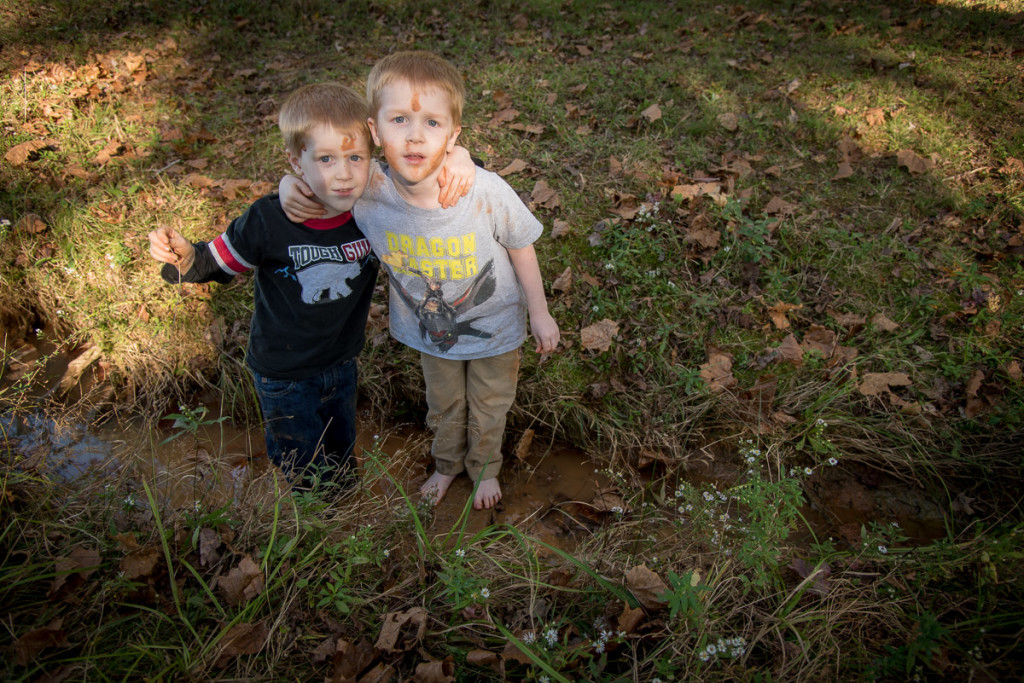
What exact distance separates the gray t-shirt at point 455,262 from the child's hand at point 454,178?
2.6 inches

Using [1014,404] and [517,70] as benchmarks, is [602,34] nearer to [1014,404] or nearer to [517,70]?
[517,70]

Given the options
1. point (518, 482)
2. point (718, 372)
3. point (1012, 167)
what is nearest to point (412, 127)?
point (518, 482)

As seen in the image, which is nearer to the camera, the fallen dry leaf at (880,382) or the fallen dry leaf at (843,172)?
the fallen dry leaf at (880,382)

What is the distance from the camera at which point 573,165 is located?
13.8 ft

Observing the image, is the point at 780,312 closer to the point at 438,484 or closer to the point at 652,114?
the point at 652,114

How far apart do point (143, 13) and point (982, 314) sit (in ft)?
25.4

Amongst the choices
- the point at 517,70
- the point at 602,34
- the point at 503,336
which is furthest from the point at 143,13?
the point at 503,336

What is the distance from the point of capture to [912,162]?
411 centimetres

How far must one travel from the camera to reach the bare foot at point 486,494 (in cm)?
303

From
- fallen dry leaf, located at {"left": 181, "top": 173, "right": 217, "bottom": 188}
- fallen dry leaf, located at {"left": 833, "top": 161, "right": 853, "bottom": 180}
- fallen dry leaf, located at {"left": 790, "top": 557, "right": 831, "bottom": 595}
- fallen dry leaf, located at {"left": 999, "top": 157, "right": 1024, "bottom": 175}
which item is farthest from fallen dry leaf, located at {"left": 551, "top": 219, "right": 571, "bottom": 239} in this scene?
fallen dry leaf, located at {"left": 999, "top": 157, "right": 1024, "bottom": 175}

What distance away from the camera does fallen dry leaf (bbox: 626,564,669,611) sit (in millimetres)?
2008

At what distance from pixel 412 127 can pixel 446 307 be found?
723mm

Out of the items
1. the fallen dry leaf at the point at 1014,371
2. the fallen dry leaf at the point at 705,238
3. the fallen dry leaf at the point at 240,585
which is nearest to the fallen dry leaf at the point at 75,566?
the fallen dry leaf at the point at 240,585

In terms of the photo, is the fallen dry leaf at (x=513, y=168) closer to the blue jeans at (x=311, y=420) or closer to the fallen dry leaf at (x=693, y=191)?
the fallen dry leaf at (x=693, y=191)
